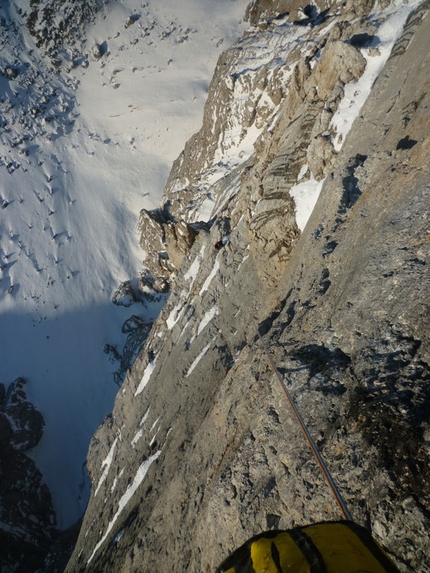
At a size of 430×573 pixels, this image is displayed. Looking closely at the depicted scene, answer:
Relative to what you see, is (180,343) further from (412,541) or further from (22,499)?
(22,499)

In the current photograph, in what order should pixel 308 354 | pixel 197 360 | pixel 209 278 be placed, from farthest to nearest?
1. pixel 209 278
2. pixel 197 360
3. pixel 308 354

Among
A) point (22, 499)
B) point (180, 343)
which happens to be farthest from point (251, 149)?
point (22, 499)

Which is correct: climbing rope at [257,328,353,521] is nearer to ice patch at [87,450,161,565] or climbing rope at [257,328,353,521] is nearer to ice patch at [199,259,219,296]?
ice patch at [87,450,161,565]

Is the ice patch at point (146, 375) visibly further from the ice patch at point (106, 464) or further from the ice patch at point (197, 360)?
the ice patch at point (197, 360)

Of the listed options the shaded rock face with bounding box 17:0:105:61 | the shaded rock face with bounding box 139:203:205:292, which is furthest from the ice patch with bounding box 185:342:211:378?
the shaded rock face with bounding box 17:0:105:61

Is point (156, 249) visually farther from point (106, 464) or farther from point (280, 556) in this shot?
point (280, 556)

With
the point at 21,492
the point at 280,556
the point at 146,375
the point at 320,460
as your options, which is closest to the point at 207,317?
the point at 146,375
